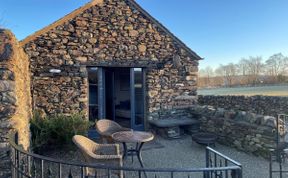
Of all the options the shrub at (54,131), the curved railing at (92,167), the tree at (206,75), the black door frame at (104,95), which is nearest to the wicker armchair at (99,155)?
the curved railing at (92,167)

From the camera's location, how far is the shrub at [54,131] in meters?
5.43

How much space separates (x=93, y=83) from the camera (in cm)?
747

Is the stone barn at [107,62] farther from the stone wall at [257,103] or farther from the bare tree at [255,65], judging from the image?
the bare tree at [255,65]

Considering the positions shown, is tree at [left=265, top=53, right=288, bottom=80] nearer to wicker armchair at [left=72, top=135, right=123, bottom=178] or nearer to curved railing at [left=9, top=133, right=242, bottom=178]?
curved railing at [left=9, top=133, right=242, bottom=178]

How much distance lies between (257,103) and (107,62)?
8.98 m

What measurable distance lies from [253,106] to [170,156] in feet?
28.1

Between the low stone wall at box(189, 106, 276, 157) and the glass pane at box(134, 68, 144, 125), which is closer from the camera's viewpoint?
the low stone wall at box(189, 106, 276, 157)

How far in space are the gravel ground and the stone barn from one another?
1652 millimetres

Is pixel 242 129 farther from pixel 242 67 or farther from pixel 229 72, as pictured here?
pixel 242 67

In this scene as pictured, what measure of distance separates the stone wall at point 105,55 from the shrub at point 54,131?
112cm

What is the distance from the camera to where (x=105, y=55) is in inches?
288

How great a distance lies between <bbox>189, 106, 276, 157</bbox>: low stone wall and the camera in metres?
5.34

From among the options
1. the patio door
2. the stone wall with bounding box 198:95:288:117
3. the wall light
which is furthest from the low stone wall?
the stone wall with bounding box 198:95:288:117

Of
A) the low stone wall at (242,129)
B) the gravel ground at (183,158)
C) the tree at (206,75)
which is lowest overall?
the gravel ground at (183,158)
